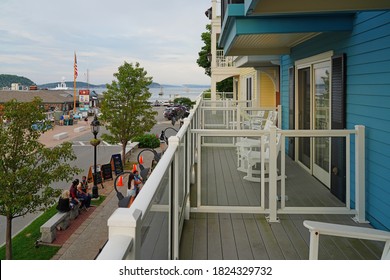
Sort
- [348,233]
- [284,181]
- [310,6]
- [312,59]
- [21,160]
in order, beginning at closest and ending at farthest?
[348,233] < [310,6] < [284,181] < [312,59] < [21,160]

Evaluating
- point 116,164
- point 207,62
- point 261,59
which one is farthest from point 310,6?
point 207,62

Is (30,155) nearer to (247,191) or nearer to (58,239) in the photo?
(58,239)

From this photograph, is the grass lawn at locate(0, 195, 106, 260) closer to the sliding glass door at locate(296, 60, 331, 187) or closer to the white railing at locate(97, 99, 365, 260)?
the white railing at locate(97, 99, 365, 260)

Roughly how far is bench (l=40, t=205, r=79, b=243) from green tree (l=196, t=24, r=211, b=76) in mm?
31144

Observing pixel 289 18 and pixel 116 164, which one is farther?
pixel 116 164

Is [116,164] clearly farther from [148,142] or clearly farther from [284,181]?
[284,181]

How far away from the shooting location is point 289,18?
17.7ft

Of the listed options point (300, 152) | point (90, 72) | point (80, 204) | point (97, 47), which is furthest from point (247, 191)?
point (90, 72)

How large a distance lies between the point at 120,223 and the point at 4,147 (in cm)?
1039

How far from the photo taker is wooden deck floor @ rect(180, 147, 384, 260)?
379 cm

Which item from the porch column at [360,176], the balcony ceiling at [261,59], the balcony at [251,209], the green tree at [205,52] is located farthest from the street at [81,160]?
the green tree at [205,52]

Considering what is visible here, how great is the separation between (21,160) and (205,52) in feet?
110

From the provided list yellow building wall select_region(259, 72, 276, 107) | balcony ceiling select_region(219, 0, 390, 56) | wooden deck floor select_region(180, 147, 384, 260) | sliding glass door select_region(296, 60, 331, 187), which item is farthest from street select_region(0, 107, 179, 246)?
yellow building wall select_region(259, 72, 276, 107)

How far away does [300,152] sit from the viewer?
256 inches
